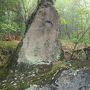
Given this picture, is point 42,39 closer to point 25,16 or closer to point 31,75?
point 31,75

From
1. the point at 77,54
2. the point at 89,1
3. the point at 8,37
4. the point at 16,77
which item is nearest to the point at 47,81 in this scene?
the point at 16,77

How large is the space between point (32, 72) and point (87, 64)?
9.45ft

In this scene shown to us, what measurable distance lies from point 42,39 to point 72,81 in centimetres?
216

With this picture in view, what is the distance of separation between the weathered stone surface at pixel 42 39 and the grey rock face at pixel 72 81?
1150 mm

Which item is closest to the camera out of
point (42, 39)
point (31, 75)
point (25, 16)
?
point (31, 75)

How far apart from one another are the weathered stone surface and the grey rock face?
3.77 feet

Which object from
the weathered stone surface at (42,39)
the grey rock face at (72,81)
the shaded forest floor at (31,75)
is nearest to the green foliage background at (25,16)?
the weathered stone surface at (42,39)

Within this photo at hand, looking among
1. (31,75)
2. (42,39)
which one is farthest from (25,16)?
(31,75)

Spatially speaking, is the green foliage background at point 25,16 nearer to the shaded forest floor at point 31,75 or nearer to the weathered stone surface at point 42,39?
the weathered stone surface at point 42,39

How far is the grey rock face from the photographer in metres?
8.52

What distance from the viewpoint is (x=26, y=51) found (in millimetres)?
9531

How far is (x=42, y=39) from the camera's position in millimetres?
9914

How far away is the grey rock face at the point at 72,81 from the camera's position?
852cm

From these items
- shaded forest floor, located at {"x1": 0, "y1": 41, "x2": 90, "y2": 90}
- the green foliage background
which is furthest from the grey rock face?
the green foliage background
